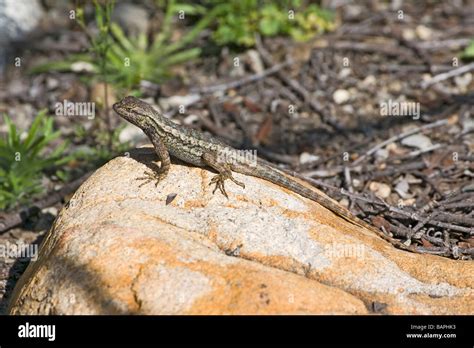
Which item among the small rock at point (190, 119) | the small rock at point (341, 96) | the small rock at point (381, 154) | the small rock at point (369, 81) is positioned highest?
the small rock at point (369, 81)

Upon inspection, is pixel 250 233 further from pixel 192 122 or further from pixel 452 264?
pixel 192 122

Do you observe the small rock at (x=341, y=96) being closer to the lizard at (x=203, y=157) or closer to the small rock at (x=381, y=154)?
the small rock at (x=381, y=154)

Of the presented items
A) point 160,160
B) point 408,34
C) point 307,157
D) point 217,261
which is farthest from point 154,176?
point 408,34

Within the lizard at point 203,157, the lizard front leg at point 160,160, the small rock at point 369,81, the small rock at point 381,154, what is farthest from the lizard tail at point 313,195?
the small rock at point 369,81

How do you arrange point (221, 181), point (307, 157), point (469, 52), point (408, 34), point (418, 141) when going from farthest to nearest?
point (408, 34) < point (469, 52) < point (307, 157) < point (418, 141) < point (221, 181)

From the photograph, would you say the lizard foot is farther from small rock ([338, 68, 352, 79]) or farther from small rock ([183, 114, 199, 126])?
small rock ([338, 68, 352, 79])

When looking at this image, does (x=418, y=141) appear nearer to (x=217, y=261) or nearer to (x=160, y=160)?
(x=160, y=160)

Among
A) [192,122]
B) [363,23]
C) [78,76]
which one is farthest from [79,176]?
[363,23]
